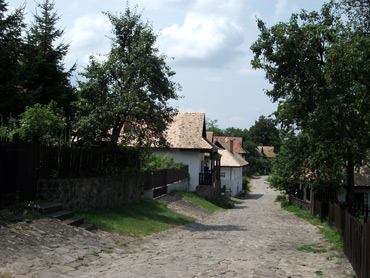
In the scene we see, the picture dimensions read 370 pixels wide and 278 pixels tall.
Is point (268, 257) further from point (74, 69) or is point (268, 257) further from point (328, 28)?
point (74, 69)

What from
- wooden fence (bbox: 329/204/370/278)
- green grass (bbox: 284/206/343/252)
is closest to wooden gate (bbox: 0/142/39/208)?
wooden fence (bbox: 329/204/370/278)

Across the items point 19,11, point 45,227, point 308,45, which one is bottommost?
point 45,227

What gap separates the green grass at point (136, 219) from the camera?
12695mm

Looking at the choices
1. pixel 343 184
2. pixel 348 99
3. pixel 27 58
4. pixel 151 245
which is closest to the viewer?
pixel 151 245

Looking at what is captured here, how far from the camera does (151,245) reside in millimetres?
11609

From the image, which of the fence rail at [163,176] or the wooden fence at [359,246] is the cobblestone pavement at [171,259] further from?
the fence rail at [163,176]

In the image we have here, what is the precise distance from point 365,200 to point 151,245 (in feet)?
67.9

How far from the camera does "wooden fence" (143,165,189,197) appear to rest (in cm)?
2139

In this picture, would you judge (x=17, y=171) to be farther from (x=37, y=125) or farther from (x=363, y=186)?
(x=363, y=186)

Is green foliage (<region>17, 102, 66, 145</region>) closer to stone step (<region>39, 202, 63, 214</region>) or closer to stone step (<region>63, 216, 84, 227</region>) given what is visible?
stone step (<region>39, 202, 63, 214</region>)

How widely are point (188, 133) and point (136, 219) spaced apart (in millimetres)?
19053

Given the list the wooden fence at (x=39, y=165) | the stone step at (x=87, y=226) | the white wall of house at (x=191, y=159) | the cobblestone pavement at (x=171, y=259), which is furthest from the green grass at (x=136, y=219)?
the white wall of house at (x=191, y=159)

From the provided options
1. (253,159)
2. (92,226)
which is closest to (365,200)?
(92,226)

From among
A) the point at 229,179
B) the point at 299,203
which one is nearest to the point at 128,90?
the point at 299,203
